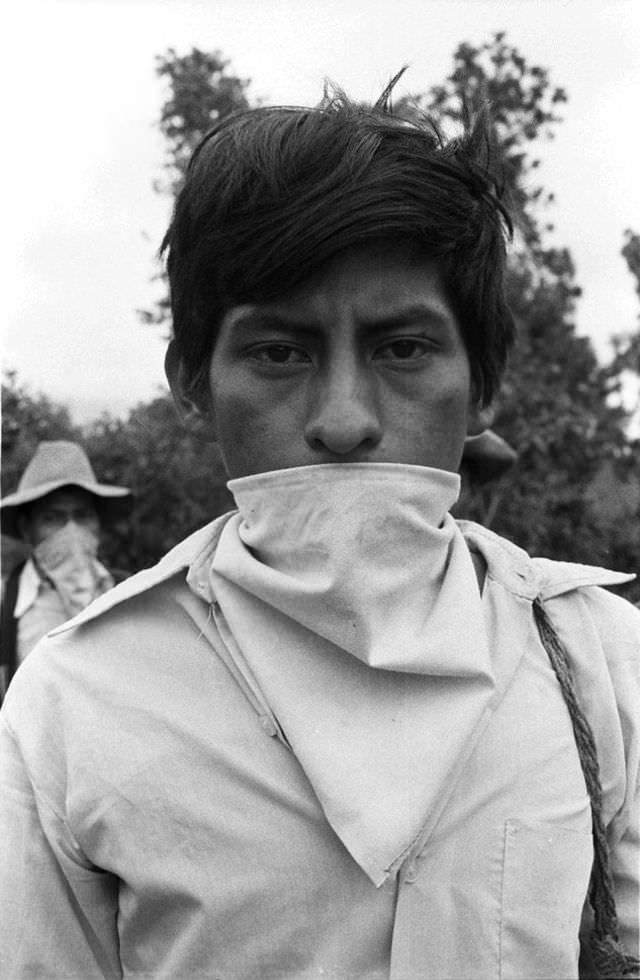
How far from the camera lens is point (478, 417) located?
5.57 feet

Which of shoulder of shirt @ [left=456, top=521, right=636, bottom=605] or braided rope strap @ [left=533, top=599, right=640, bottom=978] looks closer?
braided rope strap @ [left=533, top=599, right=640, bottom=978]

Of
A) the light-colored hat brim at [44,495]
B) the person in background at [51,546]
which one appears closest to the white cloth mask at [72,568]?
the person in background at [51,546]

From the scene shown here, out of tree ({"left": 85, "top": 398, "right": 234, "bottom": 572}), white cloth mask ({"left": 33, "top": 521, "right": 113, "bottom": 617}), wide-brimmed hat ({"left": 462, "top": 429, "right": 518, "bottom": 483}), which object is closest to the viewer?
wide-brimmed hat ({"left": 462, "top": 429, "right": 518, "bottom": 483})

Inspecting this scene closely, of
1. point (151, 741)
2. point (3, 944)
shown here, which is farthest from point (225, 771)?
point (3, 944)

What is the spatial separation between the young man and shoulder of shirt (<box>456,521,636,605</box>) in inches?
0.4

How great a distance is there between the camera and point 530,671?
4.87ft

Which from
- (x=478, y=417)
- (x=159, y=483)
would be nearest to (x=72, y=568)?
(x=159, y=483)

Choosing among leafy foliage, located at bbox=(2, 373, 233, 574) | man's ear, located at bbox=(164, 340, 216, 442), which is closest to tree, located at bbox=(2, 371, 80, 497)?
leafy foliage, located at bbox=(2, 373, 233, 574)

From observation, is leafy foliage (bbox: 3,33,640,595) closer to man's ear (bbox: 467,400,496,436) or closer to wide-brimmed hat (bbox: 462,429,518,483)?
wide-brimmed hat (bbox: 462,429,518,483)

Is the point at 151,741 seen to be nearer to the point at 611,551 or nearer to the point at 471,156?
the point at 471,156

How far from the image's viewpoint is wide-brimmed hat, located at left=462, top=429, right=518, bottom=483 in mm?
4738

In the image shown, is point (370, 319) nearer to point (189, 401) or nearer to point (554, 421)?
point (189, 401)

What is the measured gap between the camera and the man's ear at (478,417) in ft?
5.53

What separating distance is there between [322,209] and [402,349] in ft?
0.65
